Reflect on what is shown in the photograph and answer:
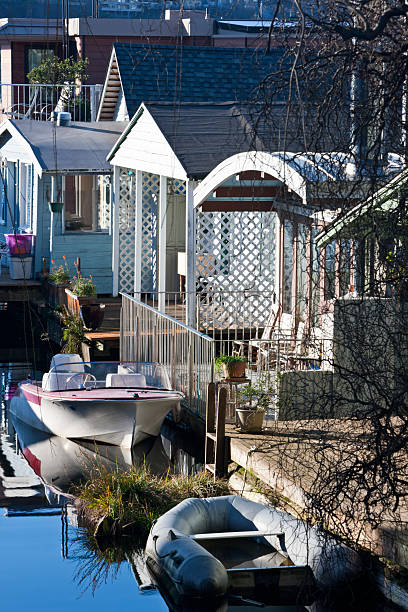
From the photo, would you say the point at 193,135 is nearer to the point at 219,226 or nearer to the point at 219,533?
the point at 219,226

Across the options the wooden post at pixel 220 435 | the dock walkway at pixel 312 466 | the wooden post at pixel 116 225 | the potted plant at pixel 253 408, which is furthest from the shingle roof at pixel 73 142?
the dock walkway at pixel 312 466

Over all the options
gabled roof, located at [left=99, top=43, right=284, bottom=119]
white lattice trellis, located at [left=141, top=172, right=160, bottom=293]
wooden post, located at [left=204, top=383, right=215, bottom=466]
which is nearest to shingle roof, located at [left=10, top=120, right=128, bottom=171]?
white lattice trellis, located at [left=141, top=172, right=160, bottom=293]

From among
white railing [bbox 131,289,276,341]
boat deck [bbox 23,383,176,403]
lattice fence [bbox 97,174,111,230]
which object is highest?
lattice fence [bbox 97,174,111,230]

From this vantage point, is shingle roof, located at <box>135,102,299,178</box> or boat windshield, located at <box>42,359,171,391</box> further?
shingle roof, located at <box>135,102,299,178</box>

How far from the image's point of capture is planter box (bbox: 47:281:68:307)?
22.5 meters

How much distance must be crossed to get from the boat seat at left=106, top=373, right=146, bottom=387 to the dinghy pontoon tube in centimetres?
471

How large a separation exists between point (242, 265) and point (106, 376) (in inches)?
183

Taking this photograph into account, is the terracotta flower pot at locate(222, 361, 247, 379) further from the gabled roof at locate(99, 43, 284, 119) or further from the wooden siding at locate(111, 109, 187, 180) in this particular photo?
the gabled roof at locate(99, 43, 284, 119)

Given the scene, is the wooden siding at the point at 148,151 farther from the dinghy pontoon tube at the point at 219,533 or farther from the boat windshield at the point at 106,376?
the dinghy pontoon tube at the point at 219,533

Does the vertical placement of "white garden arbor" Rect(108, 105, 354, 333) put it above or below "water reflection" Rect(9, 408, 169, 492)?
above

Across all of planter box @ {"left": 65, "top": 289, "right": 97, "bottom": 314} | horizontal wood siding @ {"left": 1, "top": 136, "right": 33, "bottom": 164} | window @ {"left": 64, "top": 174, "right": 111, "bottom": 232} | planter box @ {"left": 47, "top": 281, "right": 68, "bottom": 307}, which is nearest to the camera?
planter box @ {"left": 65, "top": 289, "right": 97, "bottom": 314}

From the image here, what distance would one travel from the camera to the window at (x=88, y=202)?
2669 cm

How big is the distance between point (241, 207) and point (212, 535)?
27.1ft

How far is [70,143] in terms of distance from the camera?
82.3ft
